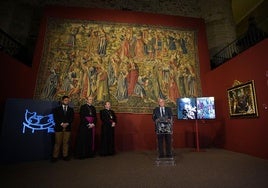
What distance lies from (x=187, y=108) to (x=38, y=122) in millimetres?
4521

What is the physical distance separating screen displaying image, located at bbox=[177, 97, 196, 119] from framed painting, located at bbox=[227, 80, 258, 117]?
4.29 feet

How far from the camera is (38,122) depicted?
4.59 metres

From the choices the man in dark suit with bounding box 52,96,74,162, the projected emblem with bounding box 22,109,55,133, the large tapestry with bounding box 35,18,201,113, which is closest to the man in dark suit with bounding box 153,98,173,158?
the large tapestry with bounding box 35,18,201,113

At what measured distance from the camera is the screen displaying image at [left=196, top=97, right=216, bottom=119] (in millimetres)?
5395

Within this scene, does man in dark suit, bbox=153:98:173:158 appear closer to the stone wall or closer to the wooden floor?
the wooden floor

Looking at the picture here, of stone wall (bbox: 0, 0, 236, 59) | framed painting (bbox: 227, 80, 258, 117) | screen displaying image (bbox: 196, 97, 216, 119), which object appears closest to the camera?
framed painting (bbox: 227, 80, 258, 117)

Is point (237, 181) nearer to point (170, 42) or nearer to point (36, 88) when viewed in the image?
point (170, 42)

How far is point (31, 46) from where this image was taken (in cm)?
819

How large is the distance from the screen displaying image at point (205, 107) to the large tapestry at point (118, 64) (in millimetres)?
1247

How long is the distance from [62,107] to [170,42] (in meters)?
5.23

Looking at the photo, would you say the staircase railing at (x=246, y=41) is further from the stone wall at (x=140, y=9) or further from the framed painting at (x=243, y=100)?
the framed painting at (x=243, y=100)

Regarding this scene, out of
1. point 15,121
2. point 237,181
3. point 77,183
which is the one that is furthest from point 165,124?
point 15,121

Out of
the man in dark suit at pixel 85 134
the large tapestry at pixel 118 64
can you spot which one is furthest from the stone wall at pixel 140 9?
the man in dark suit at pixel 85 134

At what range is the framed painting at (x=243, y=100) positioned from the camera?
4758mm
